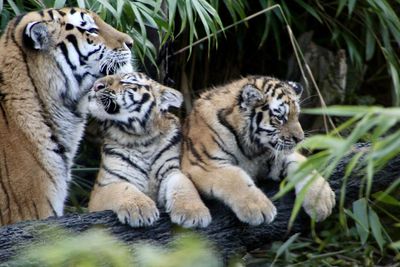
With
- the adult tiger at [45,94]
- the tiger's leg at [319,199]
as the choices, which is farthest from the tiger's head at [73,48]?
the tiger's leg at [319,199]

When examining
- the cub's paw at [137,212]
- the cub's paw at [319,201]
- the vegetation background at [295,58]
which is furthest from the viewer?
the vegetation background at [295,58]

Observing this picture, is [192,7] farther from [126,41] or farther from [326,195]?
[326,195]

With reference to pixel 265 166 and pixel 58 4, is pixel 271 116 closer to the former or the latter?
pixel 265 166

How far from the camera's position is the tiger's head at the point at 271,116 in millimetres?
4711

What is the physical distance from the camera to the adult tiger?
4.61 metres

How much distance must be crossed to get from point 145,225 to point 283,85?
110cm

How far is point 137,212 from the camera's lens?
169 inches

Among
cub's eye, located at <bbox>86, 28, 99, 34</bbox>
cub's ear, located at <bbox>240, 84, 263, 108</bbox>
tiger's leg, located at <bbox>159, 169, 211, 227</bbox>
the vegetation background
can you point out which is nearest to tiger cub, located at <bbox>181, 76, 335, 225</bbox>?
cub's ear, located at <bbox>240, 84, 263, 108</bbox>

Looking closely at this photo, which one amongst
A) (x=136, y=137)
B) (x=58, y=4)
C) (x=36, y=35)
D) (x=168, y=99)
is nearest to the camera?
(x=36, y=35)

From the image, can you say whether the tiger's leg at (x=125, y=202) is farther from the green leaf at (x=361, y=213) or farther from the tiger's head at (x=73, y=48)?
the green leaf at (x=361, y=213)

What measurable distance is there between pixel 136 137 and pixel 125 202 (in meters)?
0.56

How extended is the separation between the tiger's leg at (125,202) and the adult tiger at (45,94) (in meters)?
0.24

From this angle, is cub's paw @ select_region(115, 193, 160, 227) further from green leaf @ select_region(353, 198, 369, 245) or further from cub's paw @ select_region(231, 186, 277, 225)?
green leaf @ select_region(353, 198, 369, 245)

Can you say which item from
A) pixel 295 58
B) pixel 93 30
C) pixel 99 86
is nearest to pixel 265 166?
pixel 99 86
